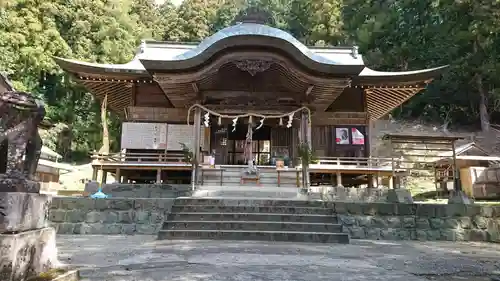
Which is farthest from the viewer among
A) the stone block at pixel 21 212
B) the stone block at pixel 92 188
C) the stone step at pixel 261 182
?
the stone step at pixel 261 182

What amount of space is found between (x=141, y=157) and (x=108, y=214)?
512 centimetres

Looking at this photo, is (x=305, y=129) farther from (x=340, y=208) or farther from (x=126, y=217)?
(x=126, y=217)

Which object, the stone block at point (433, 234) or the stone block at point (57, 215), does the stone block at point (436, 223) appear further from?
the stone block at point (57, 215)

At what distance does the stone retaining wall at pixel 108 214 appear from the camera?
7199 mm

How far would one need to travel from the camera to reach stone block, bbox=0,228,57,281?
2412 millimetres

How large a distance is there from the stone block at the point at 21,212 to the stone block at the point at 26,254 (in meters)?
0.08

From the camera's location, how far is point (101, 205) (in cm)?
732

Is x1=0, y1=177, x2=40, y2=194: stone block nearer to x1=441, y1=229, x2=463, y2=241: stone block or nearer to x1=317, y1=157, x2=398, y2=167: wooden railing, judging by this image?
x1=441, y1=229, x2=463, y2=241: stone block

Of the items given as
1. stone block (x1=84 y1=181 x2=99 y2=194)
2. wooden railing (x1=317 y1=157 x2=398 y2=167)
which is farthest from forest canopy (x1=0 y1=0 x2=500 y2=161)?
stone block (x1=84 y1=181 x2=99 y2=194)

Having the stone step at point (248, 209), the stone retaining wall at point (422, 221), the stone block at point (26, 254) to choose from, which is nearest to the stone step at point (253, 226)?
the stone step at point (248, 209)

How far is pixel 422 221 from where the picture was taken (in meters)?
7.41

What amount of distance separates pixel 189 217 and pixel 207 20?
3667 cm

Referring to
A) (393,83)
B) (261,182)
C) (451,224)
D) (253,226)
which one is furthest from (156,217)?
(393,83)

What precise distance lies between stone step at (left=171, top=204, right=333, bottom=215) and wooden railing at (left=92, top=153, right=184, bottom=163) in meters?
4.82
